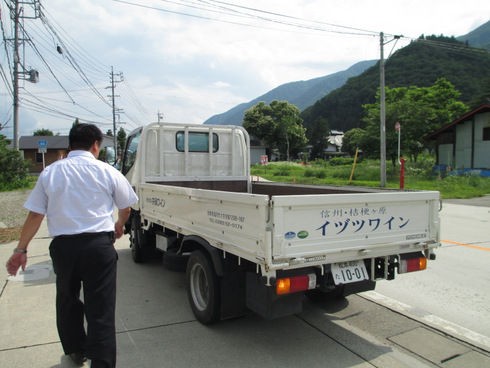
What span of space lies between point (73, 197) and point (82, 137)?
52 cm

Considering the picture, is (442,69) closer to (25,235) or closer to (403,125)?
(403,125)

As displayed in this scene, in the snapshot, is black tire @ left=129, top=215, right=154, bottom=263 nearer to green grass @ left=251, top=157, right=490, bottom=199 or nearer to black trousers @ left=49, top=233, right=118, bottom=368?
black trousers @ left=49, top=233, right=118, bottom=368

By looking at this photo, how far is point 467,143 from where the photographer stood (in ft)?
92.5

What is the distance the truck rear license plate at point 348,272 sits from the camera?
3441 millimetres

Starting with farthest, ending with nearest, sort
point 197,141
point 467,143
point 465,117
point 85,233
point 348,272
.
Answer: point 467,143 → point 465,117 → point 197,141 → point 348,272 → point 85,233

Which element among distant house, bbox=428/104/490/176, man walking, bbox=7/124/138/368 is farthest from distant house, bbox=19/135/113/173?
man walking, bbox=7/124/138/368

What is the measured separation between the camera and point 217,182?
690 cm

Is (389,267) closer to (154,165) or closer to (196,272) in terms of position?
(196,272)

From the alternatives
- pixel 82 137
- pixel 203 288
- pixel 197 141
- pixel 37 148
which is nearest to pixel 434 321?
pixel 203 288

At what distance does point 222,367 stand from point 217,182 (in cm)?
397

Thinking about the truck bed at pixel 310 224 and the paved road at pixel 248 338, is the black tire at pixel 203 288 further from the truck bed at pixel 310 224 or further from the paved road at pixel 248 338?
the truck bed at pixel 310 224

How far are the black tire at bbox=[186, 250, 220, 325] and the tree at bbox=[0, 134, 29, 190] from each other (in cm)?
2169

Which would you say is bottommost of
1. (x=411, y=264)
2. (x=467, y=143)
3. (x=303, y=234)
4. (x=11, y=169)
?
(x=411, y=264)

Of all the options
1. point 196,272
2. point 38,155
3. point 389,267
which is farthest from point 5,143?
point 38,155
